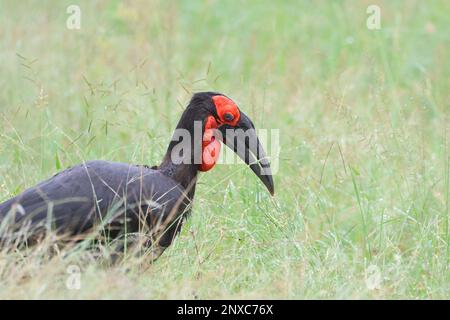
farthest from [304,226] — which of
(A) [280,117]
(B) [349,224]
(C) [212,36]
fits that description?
(C) [212,36]

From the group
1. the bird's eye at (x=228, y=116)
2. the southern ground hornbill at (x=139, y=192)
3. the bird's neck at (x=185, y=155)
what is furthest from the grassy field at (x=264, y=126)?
the bird's eye at (x=228, y=116)

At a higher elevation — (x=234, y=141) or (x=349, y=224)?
(x=234, y=141)

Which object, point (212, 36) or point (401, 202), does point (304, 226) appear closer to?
point (401, 202)

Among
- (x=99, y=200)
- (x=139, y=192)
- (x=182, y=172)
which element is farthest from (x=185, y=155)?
(x=99, y=200)

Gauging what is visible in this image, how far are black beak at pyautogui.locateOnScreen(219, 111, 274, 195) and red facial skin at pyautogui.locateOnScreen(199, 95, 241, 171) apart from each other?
4 cm

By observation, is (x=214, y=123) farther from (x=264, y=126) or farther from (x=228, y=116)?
(x=264, y=126)

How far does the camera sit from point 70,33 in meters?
7.96

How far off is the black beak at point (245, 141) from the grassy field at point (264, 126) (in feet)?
0.71

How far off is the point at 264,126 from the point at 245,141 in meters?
1.36

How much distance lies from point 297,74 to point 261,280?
386cm

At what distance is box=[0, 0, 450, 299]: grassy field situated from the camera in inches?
177

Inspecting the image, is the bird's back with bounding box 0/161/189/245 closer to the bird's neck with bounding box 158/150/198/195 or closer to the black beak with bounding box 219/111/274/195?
the bird's neck with bounding box 158/150/198/195

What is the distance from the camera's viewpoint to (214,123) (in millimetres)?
4953

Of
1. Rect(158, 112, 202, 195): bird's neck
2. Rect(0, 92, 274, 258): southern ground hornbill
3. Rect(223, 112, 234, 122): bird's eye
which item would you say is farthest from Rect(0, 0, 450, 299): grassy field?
Rect(223, 112, 234, 122): bird's eye
